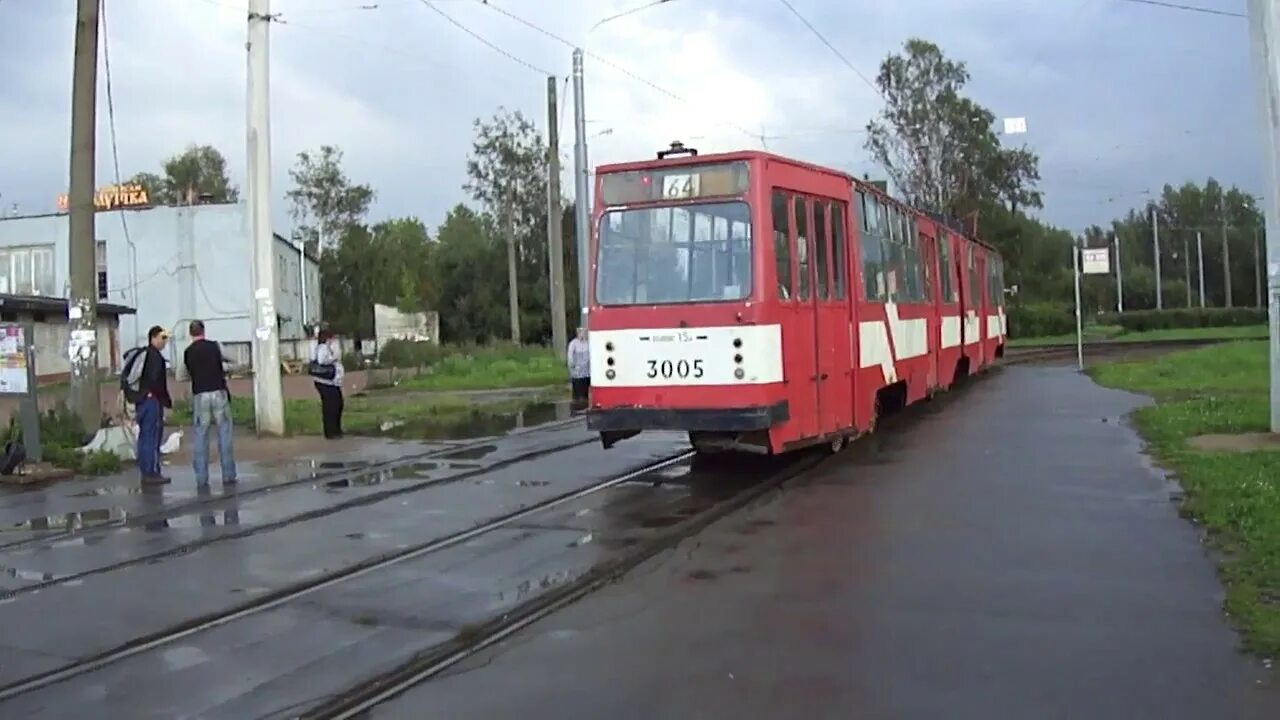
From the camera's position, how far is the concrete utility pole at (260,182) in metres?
19.8

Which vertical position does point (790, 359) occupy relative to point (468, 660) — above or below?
above

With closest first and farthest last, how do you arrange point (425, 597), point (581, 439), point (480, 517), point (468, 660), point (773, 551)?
point (468, 660) → point (425, 597) → point (773, 551) → point (480, 517) → point (581, 439)

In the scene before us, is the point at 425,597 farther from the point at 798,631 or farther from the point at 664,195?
the point at 664,195

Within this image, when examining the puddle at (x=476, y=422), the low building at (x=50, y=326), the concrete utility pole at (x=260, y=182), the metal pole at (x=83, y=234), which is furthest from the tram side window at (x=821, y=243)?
the low building at (x=50, y=326)

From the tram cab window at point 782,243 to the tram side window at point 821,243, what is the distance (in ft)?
2.63

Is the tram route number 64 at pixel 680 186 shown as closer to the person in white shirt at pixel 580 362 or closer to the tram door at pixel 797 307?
the tram door at pixel 797 307

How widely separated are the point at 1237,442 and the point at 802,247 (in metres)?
5.76

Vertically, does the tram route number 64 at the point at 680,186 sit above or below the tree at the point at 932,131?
below

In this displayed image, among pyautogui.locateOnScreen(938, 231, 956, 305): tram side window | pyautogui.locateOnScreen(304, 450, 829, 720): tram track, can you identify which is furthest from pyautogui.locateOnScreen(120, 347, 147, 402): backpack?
pyautogui.locateOnScreen(938, 231, 956, 305): tram side window

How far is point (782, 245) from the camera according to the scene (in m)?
13.6

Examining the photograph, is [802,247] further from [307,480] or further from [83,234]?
[83,234]

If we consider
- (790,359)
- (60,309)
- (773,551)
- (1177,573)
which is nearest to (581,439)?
(790,359)

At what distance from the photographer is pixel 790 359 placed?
44.1ft

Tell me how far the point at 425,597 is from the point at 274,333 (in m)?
12.2
